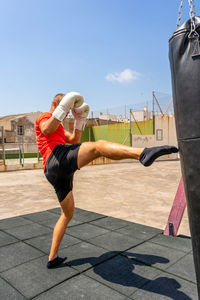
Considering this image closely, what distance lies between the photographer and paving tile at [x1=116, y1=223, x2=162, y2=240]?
10.5 ft

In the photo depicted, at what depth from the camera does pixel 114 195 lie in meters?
6.15

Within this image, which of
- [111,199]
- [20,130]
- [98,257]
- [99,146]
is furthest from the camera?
[20,130]

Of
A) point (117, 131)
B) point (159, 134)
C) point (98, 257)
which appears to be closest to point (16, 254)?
point (98, 257)

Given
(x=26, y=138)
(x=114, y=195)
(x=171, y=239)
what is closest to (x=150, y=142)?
(x=114, y=195)

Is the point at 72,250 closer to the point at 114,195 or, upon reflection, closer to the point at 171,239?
the point at 171,239

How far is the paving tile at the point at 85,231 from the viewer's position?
3232 mm

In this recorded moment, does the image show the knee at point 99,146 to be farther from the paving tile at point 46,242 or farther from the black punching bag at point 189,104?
the paving tile at point 46,242

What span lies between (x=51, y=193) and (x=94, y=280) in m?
4.52

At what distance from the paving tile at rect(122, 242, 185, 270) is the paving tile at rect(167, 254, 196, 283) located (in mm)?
56

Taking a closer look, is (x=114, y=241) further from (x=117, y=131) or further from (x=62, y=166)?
(x=117, y=131)

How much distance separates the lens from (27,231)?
339 cm

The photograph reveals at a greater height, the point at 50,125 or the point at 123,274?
the point at 50,125

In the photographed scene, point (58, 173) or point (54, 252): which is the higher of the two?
point (58, 173)

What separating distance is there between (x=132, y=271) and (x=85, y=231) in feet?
3.94
